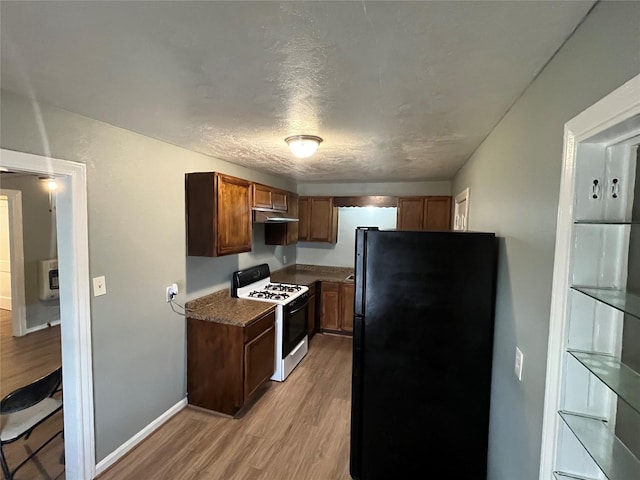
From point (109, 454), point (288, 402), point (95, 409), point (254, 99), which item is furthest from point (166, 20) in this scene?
point (288, 402)

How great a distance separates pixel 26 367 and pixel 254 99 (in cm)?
433

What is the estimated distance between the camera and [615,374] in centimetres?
86

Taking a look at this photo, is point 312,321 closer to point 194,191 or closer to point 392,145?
point 194,191

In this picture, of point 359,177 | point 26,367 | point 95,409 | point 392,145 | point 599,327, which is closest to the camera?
point 599,327

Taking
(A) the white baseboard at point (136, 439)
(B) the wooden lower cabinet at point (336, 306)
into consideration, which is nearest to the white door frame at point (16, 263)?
(A) the white baseboard at point (136, 439)

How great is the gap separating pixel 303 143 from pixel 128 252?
154 centimetres

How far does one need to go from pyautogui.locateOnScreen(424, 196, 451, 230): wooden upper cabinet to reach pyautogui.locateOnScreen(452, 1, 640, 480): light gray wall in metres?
2.49

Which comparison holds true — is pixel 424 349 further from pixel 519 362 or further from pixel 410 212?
pixel 410 212

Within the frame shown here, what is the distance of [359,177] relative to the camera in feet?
14.1

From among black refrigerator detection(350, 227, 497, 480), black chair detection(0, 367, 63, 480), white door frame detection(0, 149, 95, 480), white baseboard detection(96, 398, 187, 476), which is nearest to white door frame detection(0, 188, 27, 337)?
black chair detection(0, 367, 63, 480)

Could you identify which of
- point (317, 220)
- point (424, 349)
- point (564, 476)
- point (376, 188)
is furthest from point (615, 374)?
point (317, 220)

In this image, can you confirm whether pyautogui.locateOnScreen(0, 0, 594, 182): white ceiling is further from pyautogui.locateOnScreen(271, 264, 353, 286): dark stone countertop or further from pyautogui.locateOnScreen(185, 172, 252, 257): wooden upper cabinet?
pyautogui.locateOnScreen(271, 264, 353, 286): dark stone countertop

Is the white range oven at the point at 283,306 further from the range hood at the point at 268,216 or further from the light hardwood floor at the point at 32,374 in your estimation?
the light hardwood floor at the point at 32,374

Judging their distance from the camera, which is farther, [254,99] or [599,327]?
[254,99]
